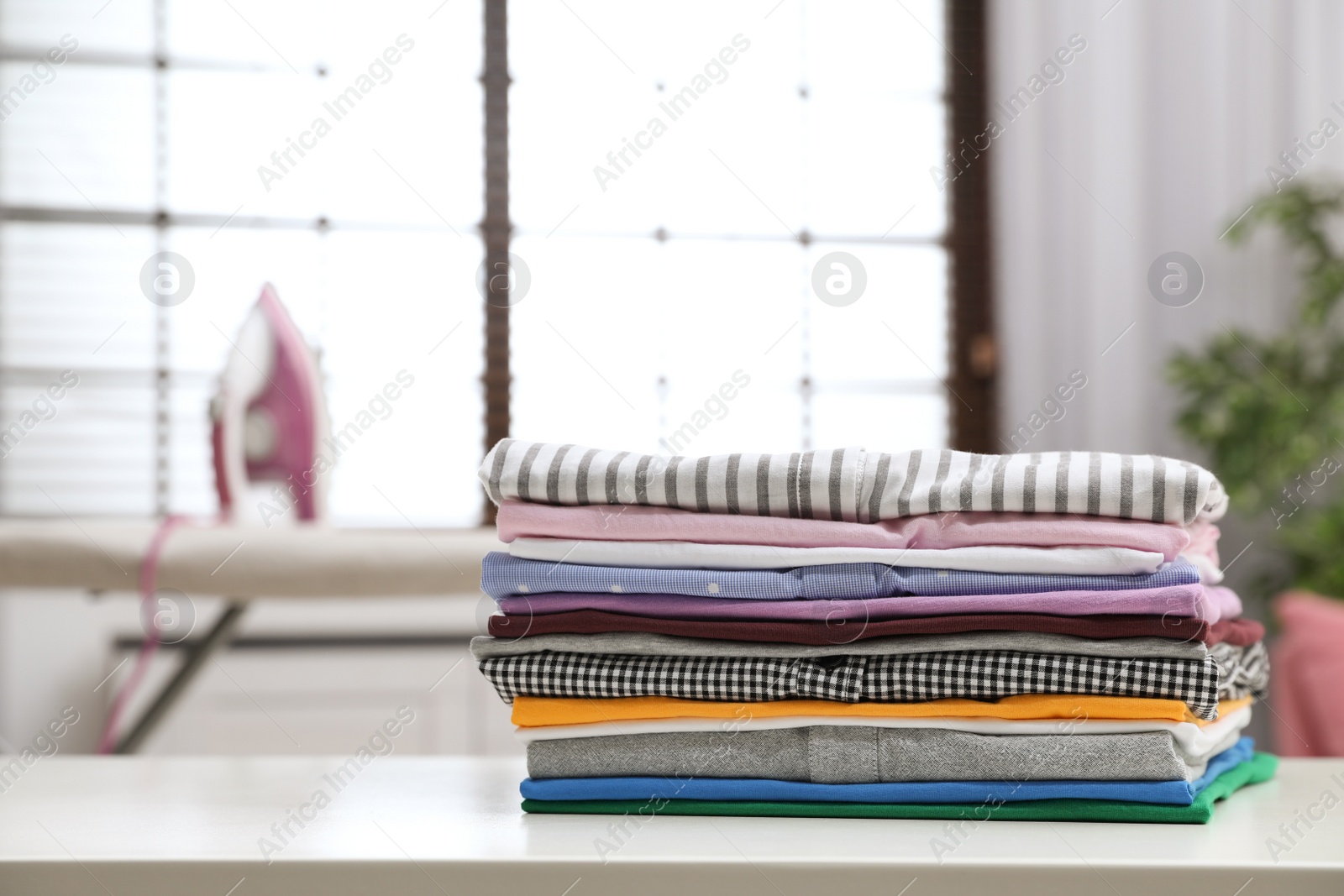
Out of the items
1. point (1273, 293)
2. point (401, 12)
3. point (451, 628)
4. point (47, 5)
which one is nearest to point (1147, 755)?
point (451, 628)

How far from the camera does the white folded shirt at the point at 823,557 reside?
46 centimetres

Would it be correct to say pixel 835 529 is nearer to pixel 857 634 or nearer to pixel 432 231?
pixel 857 634

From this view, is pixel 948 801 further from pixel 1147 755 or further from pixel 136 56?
pixel 136 56

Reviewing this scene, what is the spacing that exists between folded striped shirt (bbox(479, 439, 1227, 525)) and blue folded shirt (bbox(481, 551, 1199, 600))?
0.03 metres

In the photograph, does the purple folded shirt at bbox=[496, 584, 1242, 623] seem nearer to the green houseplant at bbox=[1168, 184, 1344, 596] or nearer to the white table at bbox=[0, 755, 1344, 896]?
the white table at bbox=[0, 755, 1344, 896]

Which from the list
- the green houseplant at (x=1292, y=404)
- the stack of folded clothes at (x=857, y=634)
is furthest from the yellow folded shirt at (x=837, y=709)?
the green houseplant at (x=1292, y=404)

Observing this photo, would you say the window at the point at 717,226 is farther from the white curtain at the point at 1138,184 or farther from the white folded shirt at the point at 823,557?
the white folded shirt at the point at 823,557

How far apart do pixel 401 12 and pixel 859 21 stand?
3.10 ft

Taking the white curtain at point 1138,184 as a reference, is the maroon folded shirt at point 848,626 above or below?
below

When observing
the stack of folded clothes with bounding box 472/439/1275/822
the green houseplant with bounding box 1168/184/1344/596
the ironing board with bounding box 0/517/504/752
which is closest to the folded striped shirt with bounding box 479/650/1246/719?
the stack of folded clothes with bounding box 472/439/1275/822

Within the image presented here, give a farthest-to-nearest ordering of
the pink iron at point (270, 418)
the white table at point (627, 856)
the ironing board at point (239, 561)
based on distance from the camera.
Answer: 1. the pink iron at point (270, 418)
2. the ironing board at point (239, 561)
3. the white table at point (627, 856)

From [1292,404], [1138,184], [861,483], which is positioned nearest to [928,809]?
[861,483]

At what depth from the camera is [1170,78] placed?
7.02ft

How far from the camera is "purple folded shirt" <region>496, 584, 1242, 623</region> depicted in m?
0.45
